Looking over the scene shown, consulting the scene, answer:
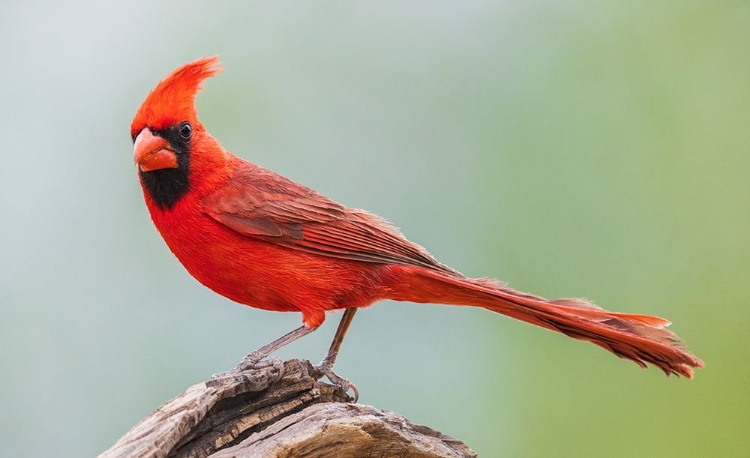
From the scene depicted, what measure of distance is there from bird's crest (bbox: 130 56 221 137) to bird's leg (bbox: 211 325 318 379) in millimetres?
730

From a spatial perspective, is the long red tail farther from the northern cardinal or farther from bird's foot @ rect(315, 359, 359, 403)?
bird's foot @ rect(315, 359, 359, 403)

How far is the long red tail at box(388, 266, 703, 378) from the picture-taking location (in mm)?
2506

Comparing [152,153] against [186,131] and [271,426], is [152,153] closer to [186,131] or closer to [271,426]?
[186,131]

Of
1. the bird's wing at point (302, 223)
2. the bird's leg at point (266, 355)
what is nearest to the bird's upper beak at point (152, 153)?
the bird's wing at point (302, 223)

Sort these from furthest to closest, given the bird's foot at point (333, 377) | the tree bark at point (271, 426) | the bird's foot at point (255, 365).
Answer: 1. the bird's foot at point (333, 377)
2. the bird's foot at point (255, 365)
3. the tree bark at point (271, 426)

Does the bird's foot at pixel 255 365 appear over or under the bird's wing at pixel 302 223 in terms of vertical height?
under

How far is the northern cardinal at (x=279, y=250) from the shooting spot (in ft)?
8.73

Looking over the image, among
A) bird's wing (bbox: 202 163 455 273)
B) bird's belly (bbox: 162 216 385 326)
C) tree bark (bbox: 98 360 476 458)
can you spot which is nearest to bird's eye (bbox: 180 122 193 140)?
bird's wing (bbox: 202 163 455 273)

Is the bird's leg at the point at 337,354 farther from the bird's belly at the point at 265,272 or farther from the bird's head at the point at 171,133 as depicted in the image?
the bird's head at the point at 171,133

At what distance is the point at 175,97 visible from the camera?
2.72 metres

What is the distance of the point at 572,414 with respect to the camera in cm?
343

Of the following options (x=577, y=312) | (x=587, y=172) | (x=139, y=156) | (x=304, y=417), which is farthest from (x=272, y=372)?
(x=587, y=172)

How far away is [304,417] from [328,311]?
52 centimetres

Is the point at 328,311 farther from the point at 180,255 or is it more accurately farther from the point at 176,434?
the point at 176,434
